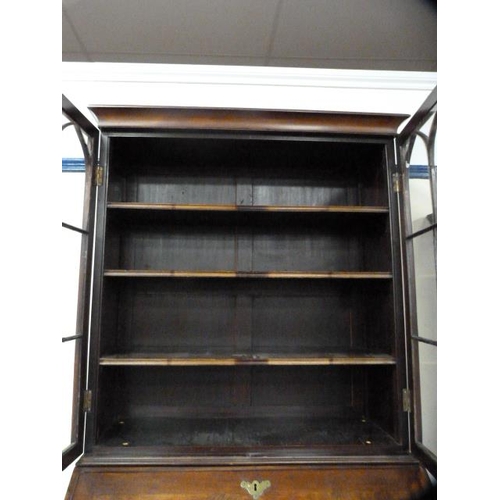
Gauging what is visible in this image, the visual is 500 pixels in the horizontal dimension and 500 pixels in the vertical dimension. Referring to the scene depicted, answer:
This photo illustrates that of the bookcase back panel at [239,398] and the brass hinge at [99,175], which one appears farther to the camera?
the bookcase back panel at [239,398]

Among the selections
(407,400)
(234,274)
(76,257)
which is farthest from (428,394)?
(76,257)

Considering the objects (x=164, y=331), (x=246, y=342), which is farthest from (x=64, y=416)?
(x=246, y=342)

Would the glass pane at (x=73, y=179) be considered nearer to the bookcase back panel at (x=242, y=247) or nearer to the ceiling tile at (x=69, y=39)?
the bookcase back panel at (x=242, y=247)

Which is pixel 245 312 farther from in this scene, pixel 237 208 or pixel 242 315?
pixel 237 208

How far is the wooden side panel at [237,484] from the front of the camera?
1.02 metres

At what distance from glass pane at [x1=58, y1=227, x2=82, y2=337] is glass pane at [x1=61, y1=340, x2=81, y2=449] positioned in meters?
0.04

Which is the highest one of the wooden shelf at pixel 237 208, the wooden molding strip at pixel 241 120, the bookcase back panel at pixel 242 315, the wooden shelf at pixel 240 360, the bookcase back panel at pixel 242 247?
the wooden molding strip at pixel 241 120

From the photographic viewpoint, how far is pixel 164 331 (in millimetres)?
1435

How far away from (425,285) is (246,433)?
66 cm

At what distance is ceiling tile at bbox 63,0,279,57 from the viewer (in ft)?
3.97

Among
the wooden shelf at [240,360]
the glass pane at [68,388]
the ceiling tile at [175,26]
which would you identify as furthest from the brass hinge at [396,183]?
the glass pane at [68,388]

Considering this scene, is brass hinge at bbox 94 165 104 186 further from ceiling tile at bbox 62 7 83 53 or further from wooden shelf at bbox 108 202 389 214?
ceiling tile at bbox 62 7 83 53
